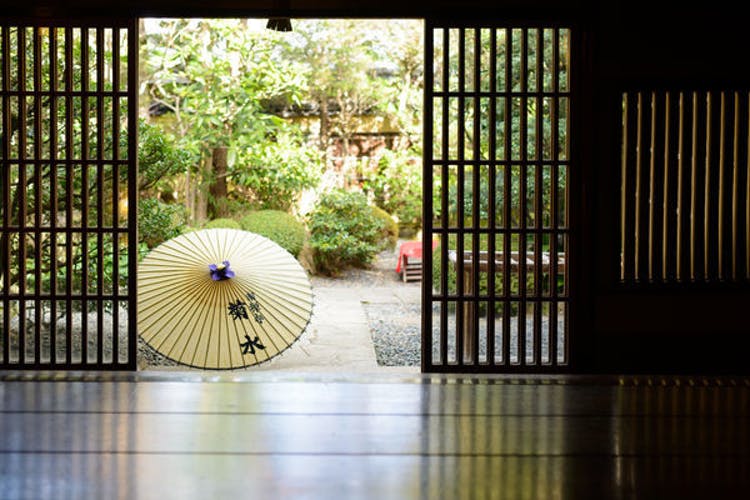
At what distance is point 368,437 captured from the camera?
3.20 m

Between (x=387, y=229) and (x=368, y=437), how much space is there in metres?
9.92

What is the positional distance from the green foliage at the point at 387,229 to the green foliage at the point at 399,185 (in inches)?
7.5

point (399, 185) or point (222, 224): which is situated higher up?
point (399, 185)

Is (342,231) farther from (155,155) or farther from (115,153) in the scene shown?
(115,153)

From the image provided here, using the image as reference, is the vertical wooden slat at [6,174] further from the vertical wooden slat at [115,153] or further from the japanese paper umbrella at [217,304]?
the japanese paper umbrella at [217,304]

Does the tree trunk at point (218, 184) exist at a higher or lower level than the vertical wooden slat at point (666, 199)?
higher

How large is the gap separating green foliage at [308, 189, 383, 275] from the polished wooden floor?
756cm

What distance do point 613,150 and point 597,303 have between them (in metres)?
Answer: 0.81

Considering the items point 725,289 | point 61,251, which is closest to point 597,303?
point 725,289

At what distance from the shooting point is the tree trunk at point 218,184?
470 inches

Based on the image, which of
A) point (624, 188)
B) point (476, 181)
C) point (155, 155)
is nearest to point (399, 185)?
point (155, 155)

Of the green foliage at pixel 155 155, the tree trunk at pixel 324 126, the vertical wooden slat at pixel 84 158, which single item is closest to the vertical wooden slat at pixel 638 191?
the vertical wooden slat at pixel 84 158

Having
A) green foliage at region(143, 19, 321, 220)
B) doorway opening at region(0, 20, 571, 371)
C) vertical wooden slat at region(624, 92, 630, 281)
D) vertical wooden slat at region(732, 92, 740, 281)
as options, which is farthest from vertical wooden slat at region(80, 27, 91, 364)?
green foliage at region(143, 19, 321, 220)

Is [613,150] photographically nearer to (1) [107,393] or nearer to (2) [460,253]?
(2) [460,253]
